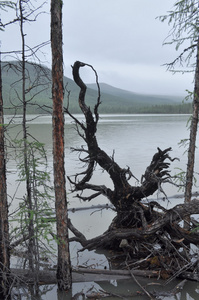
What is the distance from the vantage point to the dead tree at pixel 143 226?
802 cm

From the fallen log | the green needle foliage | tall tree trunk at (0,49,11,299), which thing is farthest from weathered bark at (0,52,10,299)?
the fallen log

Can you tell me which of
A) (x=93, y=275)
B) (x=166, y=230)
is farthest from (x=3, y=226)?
(x=166, y=230)

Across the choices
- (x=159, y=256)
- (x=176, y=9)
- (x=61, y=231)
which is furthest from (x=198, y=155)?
(x=61, y=231)

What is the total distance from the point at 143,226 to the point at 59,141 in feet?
11.3

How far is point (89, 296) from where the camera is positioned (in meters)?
6.95

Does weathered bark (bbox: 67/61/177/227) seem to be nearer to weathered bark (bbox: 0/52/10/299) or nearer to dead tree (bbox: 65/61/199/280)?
dead tree (bbox: 65/61/199/280)

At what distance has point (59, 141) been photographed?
660 cm

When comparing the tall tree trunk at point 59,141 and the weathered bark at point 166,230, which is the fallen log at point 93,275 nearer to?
the tall tree trunk at point 59,141

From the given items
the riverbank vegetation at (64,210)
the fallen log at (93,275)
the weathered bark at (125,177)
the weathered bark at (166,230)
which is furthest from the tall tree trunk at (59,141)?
the weathered bark at (125,177)

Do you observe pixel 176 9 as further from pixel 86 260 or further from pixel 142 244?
pixel 86 260

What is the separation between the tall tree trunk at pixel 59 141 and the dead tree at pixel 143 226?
1069 mm

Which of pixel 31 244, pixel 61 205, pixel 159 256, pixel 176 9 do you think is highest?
pixel 176 9

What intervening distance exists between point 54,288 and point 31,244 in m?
1.40

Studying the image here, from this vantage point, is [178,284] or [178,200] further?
[178,200]
